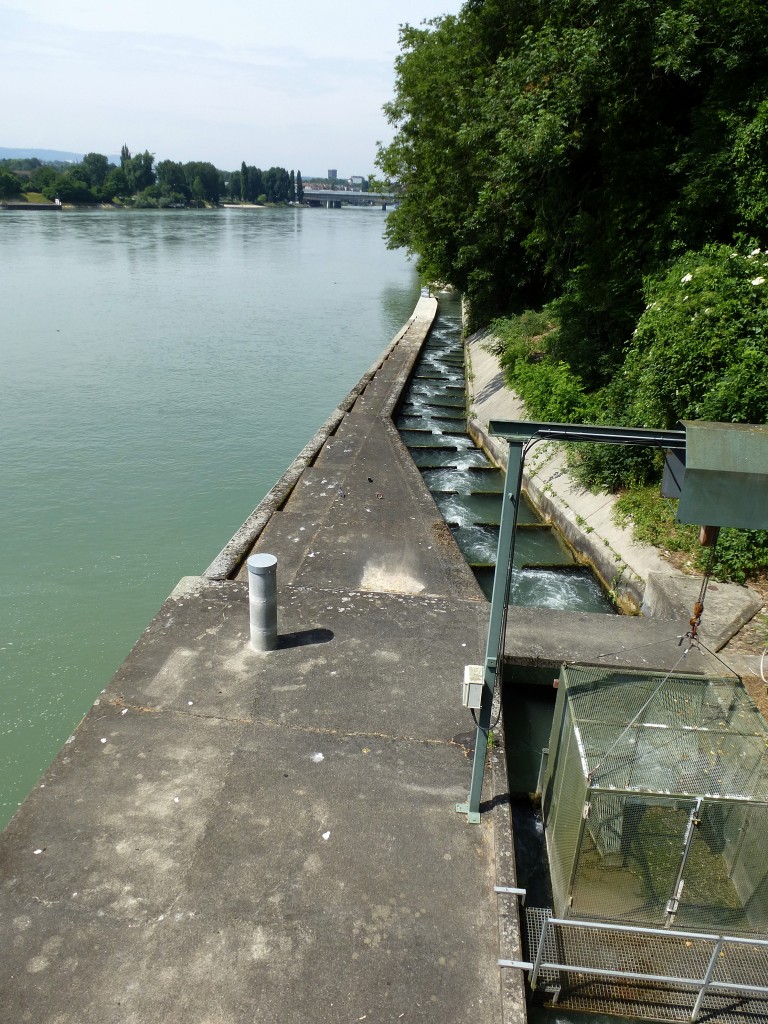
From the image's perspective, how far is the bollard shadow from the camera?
21.5ft

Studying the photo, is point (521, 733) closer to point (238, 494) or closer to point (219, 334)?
point (238, 494)

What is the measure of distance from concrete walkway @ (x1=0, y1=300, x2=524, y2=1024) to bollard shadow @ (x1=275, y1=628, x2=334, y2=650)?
2 cm

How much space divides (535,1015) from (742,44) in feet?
38.7

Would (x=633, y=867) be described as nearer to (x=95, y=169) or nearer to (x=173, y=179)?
(x=173, y=179)

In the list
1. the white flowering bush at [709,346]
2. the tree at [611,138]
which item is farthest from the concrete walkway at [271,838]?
the tree at [611,138]

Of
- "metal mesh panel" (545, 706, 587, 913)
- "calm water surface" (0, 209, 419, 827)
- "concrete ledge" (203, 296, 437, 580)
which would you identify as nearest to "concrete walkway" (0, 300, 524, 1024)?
"metal mesh panel" (545, 706, 587, 913)

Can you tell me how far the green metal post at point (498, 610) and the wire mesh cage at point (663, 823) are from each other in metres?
0.58

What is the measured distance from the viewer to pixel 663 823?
170 inches

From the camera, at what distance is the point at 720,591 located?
794 cm

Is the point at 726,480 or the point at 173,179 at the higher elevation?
the point at 173,179

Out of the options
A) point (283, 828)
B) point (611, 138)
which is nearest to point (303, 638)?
point (283, 828)

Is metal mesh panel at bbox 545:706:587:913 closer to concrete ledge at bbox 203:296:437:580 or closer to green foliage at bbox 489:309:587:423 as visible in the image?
concrete ledge at bbox 203:296:437:580

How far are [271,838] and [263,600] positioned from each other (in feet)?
6.85

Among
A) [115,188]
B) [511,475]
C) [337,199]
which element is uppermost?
[337,199]
